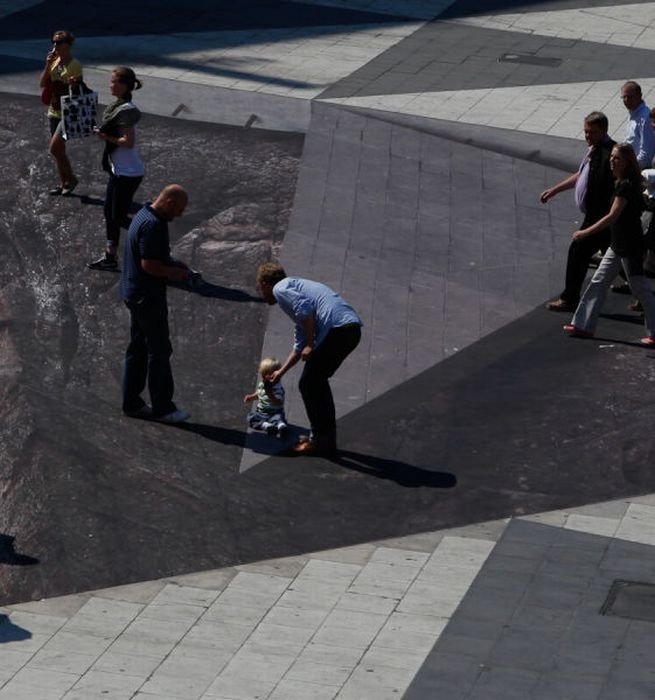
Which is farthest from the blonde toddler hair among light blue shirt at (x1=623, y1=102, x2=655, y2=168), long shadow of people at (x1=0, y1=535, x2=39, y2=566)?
light blue shirt at (x1=623, y1=102, x2=655, y2=168)

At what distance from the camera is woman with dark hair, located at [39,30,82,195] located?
46.7ft

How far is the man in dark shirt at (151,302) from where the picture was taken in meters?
10.6

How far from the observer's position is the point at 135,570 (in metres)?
9.16

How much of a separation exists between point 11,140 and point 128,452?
6250 millimetres

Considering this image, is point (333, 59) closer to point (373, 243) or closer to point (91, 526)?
point (373, 243)

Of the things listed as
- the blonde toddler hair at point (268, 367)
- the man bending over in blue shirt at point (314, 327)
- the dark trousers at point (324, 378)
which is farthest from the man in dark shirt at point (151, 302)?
the dark trousers at point (324, 378)

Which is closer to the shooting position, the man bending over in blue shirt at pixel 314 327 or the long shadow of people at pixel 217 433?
the man bending over in blue shirt at pixel 314 327

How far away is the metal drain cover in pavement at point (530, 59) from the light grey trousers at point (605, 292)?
7.29m

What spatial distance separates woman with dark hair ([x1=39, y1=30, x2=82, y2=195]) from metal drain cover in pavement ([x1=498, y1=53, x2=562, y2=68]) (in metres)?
6.55

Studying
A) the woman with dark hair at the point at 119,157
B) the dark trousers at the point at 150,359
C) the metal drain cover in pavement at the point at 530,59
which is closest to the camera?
the dark trousers at the point at 150,359

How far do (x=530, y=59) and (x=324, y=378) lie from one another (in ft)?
32.8

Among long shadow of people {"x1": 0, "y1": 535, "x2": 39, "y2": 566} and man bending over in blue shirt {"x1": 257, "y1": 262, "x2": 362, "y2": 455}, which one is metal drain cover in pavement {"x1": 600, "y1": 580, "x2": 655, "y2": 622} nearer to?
man bending over in blue shirt {"x1": 257, "y1": 262, "x2": 362, "y2": 455}

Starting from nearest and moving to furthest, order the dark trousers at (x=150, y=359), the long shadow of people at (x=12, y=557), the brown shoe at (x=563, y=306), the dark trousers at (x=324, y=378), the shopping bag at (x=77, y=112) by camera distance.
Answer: the long shadow of people at (x=12, y=557), the dark trousers at (x=324, y=378), the dark trousers at (x=150, y=359), the brown shoe at (x=563, y=306), the shopping bag at (x=77, y=112)

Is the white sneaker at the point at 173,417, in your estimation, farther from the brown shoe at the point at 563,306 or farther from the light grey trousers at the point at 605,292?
the brown shoe at the point at 563,306
